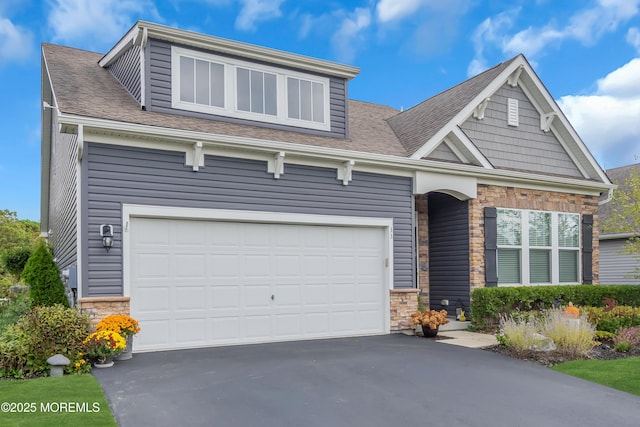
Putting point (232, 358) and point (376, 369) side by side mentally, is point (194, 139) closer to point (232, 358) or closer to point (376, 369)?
point (232, 358)

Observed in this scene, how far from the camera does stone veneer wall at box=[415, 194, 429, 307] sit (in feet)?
44.2

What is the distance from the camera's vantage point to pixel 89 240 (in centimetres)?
839

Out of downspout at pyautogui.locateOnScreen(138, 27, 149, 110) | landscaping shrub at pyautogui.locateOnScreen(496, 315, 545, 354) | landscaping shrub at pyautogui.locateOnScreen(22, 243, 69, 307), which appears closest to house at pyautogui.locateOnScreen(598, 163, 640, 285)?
landscaping shrub at pyautogui.locateOnScreen(496, 315, 545, 354)

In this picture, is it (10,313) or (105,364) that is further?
(10,313)

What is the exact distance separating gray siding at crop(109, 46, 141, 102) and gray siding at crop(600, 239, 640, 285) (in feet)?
58.3

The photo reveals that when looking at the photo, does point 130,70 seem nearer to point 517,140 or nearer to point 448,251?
point 448,251

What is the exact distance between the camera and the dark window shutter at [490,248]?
12.4m

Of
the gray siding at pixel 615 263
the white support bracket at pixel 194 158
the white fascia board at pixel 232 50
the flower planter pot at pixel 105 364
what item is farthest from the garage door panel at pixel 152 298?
the gray siding at pixel 615 263

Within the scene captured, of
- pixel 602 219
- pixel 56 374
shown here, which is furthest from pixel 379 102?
pixel 56 374

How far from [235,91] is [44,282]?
5715 mm

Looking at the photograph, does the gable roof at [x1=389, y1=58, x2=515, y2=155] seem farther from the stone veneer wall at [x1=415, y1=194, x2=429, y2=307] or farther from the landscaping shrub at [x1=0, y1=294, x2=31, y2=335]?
the landscaping shrub at [x1=0, y1=294, x2=31, y2=335]

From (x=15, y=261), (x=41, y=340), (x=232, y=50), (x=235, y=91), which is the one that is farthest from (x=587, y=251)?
(x=15, y=261)

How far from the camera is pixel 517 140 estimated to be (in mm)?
13617

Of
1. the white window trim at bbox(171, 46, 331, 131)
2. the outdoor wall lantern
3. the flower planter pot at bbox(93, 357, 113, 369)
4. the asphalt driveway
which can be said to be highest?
the white window trim at bbox(171, 46, 331, 131)
